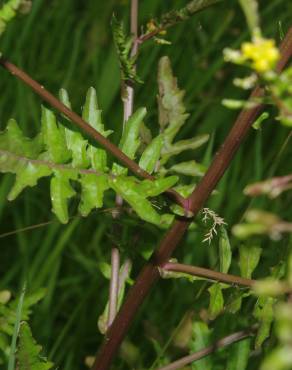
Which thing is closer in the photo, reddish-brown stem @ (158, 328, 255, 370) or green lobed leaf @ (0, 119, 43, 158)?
green lobed leaf @ (0, 119, 43, 158)

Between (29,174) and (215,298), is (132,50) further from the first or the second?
(215,298)

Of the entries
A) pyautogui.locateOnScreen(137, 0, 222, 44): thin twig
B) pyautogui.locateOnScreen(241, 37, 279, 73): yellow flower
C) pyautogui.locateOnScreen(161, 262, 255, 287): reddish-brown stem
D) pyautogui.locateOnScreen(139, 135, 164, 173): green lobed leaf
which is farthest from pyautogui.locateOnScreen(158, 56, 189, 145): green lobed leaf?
pyautogui.locateOnScreen(241, 37, 279, 73): yellow flower

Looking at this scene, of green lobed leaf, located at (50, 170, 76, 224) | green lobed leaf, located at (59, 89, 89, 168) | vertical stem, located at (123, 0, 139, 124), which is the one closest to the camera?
green lobed leaf, located at (50, 170, 76, 224)

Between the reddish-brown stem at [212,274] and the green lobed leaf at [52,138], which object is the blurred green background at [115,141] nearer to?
the reddish-brown stem at [212,274]

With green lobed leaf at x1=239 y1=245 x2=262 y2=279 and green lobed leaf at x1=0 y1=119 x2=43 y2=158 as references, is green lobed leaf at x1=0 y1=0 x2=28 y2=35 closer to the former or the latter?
green lobed leaf at x1=0 y1=119 x2=43 y2=158

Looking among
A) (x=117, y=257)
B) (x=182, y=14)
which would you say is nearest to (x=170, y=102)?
(x=182, y=14)

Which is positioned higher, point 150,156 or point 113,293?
point 150,156

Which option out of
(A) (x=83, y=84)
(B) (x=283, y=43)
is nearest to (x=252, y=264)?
(B) (x=283, y=43)
